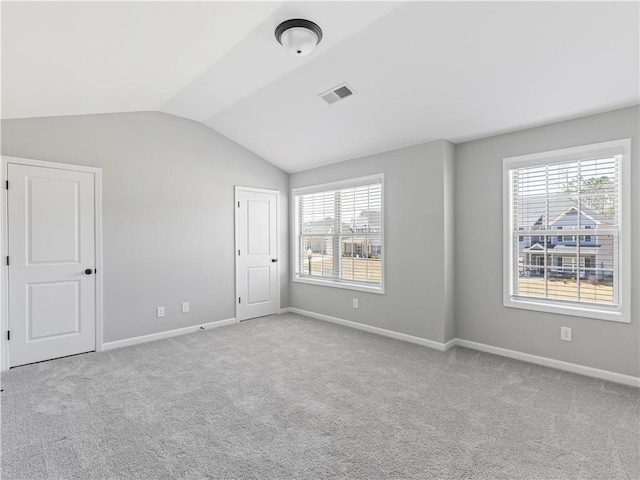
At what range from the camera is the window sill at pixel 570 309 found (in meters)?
2.98

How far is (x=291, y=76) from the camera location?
329 cm

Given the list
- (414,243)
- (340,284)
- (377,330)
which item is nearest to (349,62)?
(414,243)

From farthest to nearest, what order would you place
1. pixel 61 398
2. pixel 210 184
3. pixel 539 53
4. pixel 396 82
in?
pixel 210 184 < pixel 396 82 < pixel 61 398 < pixel 539 53

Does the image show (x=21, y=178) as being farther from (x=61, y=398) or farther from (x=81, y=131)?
(x=61, y=398)

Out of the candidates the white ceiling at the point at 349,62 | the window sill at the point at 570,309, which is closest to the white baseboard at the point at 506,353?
the window sill at the point at 570,309

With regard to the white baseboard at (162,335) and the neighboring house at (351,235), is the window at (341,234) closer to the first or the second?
the neighboring house at (351,235)

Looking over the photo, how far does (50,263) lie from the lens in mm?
3508

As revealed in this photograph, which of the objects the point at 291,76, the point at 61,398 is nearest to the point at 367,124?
the point at 291,76

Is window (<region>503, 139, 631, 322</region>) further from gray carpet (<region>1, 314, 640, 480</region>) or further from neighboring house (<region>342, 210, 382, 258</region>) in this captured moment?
neighboring house (<region>342, 210, 382, 258</region>)

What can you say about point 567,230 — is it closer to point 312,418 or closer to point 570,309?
point 570,309

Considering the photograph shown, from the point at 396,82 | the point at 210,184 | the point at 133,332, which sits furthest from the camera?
the point at 210,184

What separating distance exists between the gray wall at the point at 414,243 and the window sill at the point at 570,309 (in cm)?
69

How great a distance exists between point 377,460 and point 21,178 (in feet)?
13.2

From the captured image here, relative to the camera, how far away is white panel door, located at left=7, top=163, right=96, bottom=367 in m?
3.32
